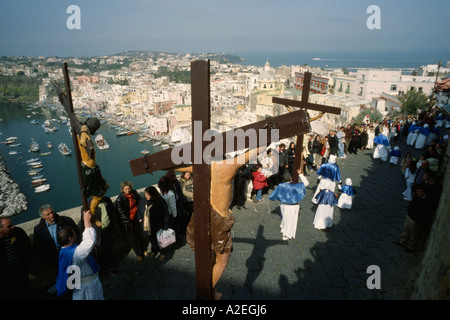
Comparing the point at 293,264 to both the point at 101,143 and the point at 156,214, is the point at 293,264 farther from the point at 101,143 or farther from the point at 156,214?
the point at 101,143

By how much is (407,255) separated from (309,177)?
3.73 m

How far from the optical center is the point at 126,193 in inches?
143

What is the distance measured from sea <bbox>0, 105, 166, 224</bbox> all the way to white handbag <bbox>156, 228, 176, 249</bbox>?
47716mm

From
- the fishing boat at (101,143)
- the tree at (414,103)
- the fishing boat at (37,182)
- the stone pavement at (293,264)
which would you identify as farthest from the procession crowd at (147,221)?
the fishing boat at (101,143)

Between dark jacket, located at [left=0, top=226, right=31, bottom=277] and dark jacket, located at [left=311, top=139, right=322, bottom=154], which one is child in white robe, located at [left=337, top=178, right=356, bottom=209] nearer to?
dark jacket, located at [left=311, top=139, right=322, bottom=154]

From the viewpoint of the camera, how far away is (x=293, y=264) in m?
3.84

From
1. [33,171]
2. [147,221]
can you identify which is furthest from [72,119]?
[33,171]

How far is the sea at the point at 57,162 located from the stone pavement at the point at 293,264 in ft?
156

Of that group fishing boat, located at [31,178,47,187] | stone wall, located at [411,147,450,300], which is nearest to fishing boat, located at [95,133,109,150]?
fishing boat, located at [31,178,47,187]

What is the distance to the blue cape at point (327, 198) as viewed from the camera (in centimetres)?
493

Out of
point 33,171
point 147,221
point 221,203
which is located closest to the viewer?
point 221,203

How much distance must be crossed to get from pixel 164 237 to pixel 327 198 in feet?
10.2

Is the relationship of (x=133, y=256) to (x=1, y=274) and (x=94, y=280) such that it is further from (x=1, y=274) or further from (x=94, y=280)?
(x=1, y=274)
